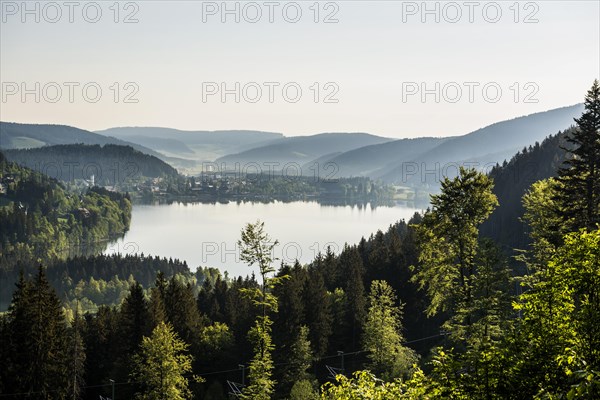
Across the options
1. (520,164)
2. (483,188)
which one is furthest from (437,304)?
(520,164)

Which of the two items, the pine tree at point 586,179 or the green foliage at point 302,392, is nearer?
the pine tree at point 586,179

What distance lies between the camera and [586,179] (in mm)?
35094

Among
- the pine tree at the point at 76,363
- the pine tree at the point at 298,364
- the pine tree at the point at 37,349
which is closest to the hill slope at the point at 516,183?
the pine tree at the point at 298,364

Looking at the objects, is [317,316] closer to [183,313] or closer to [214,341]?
[214,341]

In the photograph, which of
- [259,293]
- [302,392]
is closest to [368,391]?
[259,293]

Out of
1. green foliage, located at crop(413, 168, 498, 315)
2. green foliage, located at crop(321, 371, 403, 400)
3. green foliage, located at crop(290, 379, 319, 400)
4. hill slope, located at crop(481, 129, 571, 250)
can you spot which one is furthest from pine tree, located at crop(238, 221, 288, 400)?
hill slope, located at crop(481, 129, 571, 250)

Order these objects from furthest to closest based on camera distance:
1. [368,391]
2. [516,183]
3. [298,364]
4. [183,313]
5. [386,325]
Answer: [516,183]
[183,313]
[298,364]
[386,325]
[368,391]

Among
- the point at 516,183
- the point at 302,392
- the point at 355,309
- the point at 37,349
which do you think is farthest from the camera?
the point at 516,183

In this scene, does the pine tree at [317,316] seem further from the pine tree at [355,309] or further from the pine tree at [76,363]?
the pine tree at [76,363]

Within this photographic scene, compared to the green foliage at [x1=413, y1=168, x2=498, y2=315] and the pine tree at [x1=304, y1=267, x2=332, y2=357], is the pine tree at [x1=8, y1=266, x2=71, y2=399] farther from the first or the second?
the green foliage at [x1=413, y1=168, x2=498, y2=315]

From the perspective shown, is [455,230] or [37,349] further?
[37,349]

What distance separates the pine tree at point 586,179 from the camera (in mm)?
34375

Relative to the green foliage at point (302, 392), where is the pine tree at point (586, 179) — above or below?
above

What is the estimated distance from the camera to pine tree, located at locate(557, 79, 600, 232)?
34.4m
